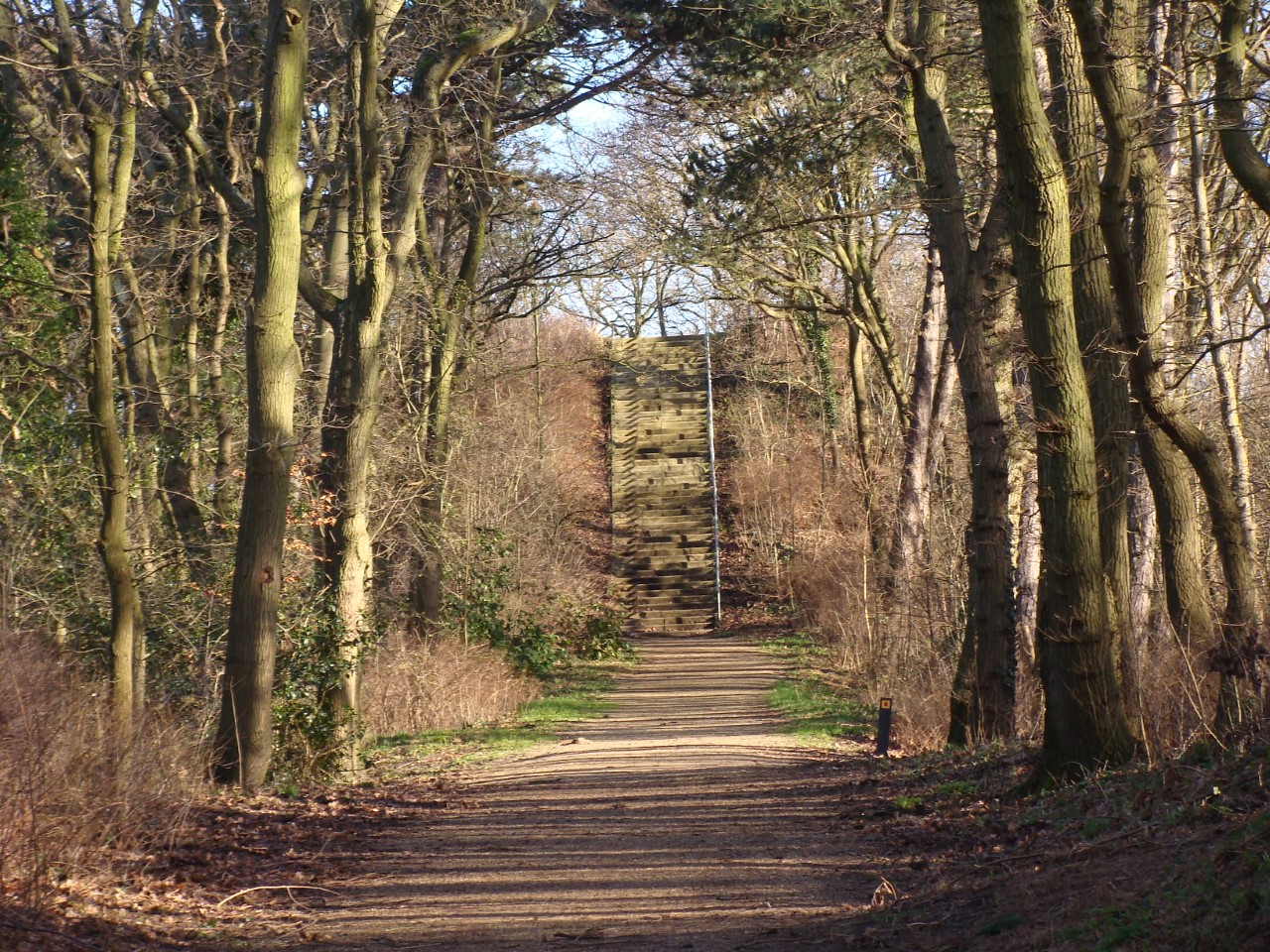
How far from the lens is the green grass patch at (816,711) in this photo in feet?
49.2

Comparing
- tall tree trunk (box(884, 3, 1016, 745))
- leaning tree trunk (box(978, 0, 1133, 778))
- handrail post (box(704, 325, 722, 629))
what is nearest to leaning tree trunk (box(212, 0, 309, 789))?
tall tree trunk (box(884, 3, 1016, 745))

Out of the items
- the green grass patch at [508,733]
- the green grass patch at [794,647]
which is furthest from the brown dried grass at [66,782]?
the green grass patch at [794,647]

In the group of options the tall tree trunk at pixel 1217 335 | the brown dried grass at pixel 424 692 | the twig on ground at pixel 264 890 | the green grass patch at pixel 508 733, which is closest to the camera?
the twig on ground at pixel 264 890

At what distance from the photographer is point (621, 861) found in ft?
26.7

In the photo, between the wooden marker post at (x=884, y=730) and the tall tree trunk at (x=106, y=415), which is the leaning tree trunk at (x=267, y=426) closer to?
the tall tree trunk at (x=106, y=415)

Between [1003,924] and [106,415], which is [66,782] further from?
[106,415]

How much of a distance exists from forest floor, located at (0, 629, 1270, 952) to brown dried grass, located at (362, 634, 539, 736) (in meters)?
5.23

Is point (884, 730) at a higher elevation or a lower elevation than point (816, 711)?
higher

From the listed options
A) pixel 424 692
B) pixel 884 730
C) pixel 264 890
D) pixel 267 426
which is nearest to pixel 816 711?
pixel 884 730

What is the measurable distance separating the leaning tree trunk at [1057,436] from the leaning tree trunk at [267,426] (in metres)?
5.98

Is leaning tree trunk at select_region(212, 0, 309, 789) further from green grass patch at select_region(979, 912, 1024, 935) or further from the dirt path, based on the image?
green grass patch at select_region(979, 912, 1024, 935)

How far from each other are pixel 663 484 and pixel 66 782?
3158 cm

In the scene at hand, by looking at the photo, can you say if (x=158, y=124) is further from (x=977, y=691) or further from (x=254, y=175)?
(x=977, y=691)

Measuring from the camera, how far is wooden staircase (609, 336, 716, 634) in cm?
3388
